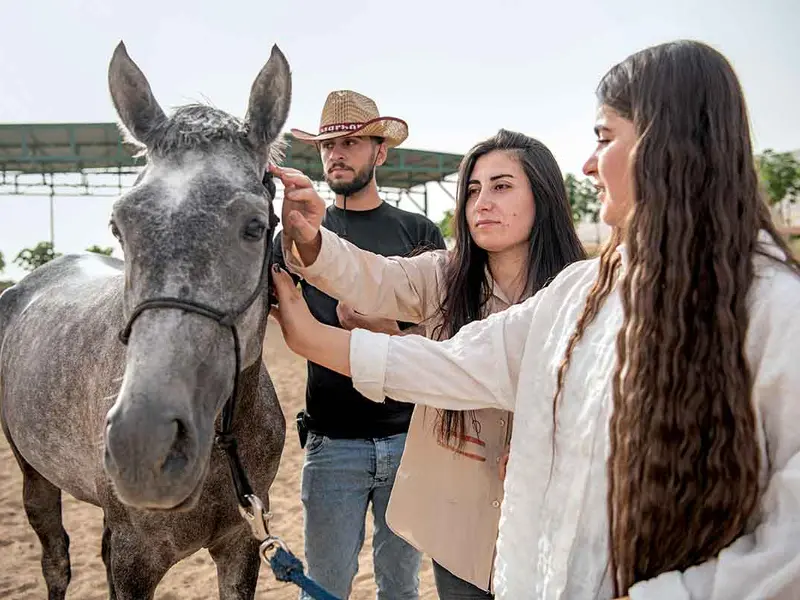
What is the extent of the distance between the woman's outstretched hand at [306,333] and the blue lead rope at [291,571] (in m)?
0.53

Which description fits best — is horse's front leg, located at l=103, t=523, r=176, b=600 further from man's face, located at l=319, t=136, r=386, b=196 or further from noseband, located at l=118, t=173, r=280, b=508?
man's face, located at l=319, t=136, r=386, b=196

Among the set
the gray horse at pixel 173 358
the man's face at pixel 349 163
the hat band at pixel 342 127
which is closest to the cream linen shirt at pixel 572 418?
the gray horse at pixel 173 358

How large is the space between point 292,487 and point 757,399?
6261mm

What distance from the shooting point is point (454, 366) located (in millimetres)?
1809

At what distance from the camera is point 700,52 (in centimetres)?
133

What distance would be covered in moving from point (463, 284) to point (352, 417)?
100 centimetres

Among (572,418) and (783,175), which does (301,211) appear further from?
(783,175)

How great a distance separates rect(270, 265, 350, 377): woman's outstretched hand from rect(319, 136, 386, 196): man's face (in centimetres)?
129

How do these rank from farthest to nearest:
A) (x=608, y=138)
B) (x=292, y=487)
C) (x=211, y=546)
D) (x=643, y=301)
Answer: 1. (x=292, y=487)
2. (x=211, y=546)
3. (x=608, y=138)
4. (x=643, y=301)

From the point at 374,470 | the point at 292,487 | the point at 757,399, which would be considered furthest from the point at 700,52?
the point at 292,487

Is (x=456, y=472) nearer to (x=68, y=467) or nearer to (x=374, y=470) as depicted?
(x=374, y=470)

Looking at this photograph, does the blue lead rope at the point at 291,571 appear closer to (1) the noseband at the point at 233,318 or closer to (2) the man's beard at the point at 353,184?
(1) the noseband at the point at 233,318

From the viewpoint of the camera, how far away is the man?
9.39ft

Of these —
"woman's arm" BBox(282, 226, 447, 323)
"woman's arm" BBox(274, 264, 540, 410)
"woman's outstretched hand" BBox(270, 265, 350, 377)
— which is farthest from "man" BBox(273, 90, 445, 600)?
"woman's arm" BBox(274, 264, 540, 410)
